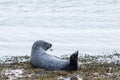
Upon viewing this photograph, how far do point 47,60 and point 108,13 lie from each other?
31972 millimetres

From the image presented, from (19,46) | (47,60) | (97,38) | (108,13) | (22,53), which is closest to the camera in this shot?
(47,60)

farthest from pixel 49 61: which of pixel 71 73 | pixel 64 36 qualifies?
pixel 64 36

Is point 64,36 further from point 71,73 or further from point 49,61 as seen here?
point 71,73

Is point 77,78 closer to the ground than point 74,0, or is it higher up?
closer to the ground

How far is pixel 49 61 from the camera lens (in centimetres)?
1451

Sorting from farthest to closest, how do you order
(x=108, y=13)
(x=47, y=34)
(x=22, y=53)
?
1. (x=108, y=13)
2. (x=47, y=34)
3. (x=22, y=53)

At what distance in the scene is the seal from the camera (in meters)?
13.8

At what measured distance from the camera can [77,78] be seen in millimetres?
12766

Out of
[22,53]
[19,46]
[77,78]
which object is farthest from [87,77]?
[19,46]

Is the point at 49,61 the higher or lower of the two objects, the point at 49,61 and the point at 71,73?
the higher

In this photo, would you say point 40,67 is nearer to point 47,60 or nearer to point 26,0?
point 47,60

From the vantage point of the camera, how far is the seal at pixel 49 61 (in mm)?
13752

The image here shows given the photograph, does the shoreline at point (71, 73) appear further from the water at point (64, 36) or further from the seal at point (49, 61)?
the water at point (64, 36)

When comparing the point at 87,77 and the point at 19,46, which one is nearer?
the point at 87,77
